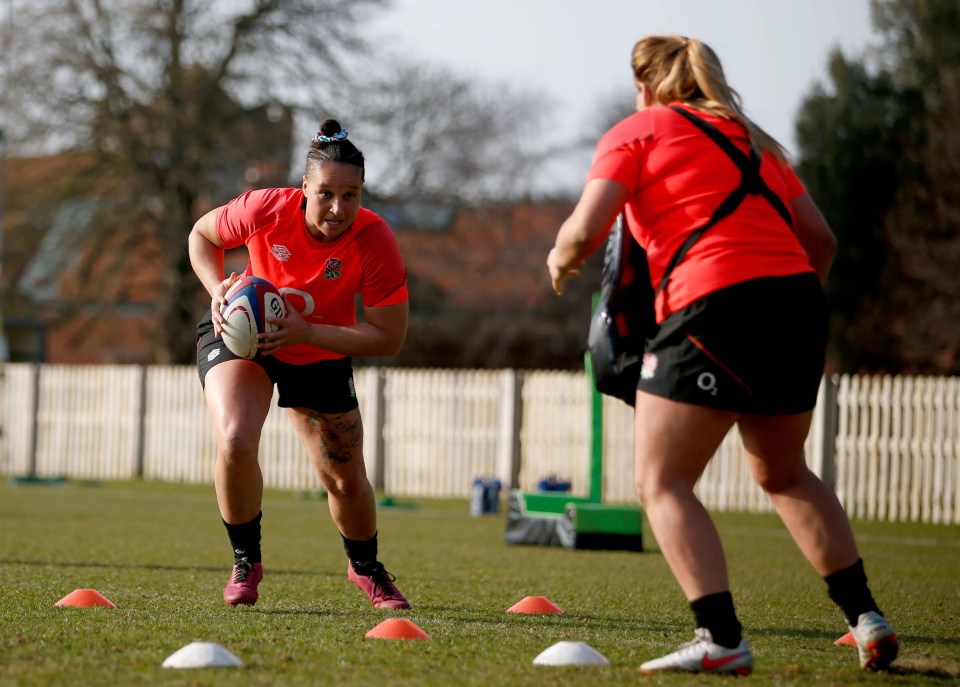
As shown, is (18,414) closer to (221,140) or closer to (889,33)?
(221,140)

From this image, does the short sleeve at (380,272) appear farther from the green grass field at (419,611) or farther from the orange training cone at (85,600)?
the orange training cone at (85,600)

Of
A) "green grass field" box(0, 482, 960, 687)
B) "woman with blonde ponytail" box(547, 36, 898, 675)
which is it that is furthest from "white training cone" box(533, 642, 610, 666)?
"woman with blonde ponytail" box(547, 36, 898, 675)

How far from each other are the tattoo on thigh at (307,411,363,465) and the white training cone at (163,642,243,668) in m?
1.96

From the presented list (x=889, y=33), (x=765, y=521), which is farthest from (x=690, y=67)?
(x=889, y=33)

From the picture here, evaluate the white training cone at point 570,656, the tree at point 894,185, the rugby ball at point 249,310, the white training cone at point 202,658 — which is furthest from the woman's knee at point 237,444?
the tree at point 894,185

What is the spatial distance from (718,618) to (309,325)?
2332 millimetres

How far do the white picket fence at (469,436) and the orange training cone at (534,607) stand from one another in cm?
1127

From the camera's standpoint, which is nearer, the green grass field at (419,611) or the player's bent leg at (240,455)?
the green grass field at (419,611)

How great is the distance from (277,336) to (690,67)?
2169 millimetres

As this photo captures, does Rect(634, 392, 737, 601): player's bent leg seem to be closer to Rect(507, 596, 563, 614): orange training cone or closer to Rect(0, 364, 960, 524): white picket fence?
Rect(507, 596, 563, 614): orange training cone

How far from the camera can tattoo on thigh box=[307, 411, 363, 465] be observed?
20.7ft

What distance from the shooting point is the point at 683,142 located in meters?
4.46

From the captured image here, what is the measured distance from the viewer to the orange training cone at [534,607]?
641 centimetres

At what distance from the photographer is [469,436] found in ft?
71.0
